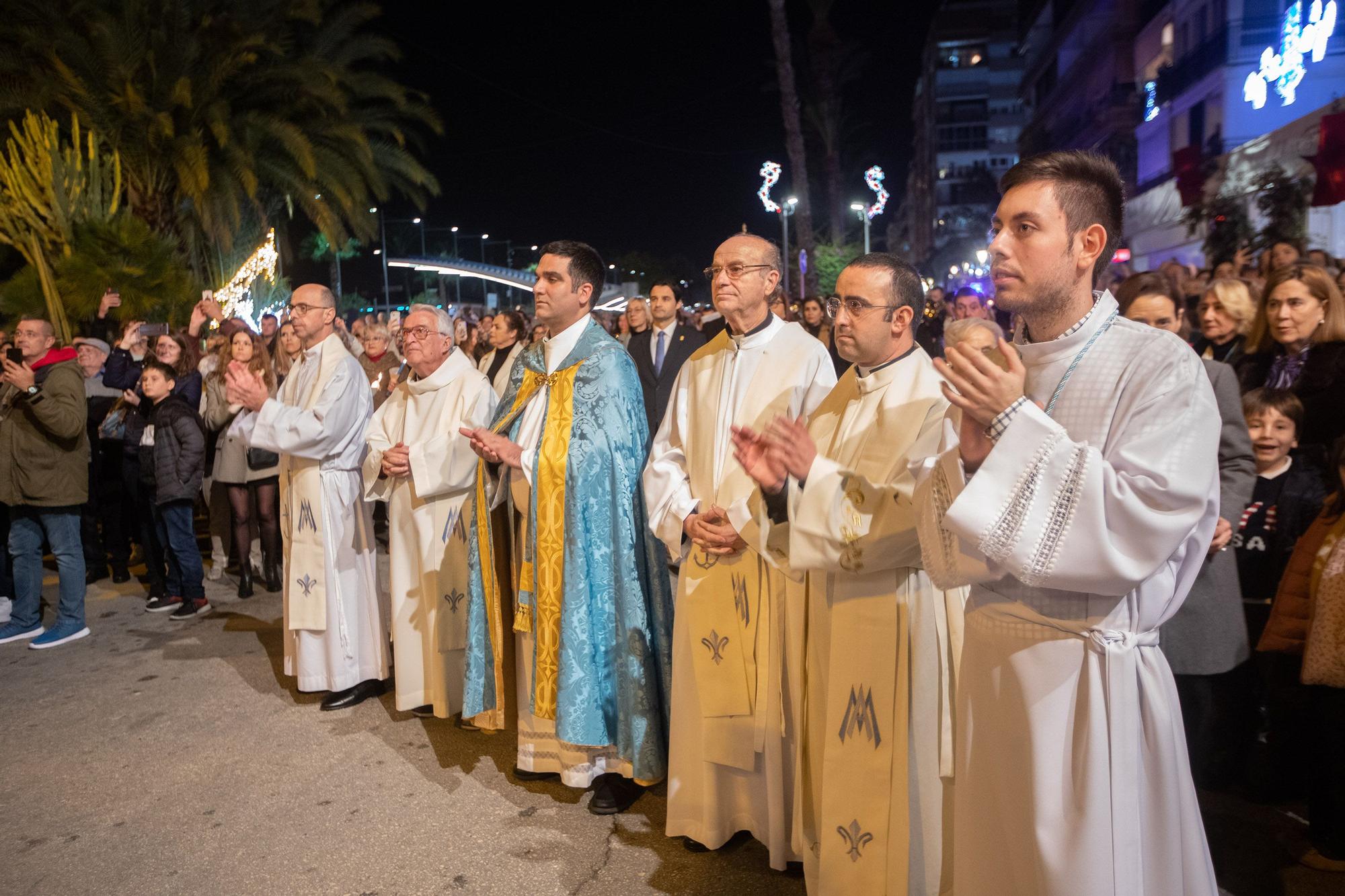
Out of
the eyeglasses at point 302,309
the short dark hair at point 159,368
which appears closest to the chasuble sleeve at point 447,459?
the eyeglasses at point 302,309

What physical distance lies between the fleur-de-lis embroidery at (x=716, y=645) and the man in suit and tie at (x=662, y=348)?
558 centimetres

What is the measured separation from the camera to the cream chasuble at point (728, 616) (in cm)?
358

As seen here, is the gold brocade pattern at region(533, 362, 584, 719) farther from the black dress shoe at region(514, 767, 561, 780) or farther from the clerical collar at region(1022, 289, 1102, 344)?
the clerical collar at region(1022, 289, 1102, 344)

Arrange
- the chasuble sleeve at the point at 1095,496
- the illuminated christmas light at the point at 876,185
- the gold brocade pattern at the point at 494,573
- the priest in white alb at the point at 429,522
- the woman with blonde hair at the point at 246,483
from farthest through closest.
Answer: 1. the illuminated christmas light at the point at 876,185
2. the woman with blonde hair at the point at 246,483
3. the priest in white alb at the point at 429,522
4. the gold brocade pattern at the point at 494,573
5. the chasuble sleeve at the point at 1095,496

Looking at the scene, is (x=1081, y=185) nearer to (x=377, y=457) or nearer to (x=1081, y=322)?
(x=1081, y=322)

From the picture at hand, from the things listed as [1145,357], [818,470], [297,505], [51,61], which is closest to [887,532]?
[818,470]

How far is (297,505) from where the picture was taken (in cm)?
559

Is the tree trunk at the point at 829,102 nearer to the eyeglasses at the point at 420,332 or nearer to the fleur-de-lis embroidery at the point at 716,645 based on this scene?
the eyeglasses at the point at 420,332

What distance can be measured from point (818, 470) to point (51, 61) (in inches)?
653

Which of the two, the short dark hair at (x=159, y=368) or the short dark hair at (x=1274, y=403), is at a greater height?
the short dark hair at (x=159, y=368)

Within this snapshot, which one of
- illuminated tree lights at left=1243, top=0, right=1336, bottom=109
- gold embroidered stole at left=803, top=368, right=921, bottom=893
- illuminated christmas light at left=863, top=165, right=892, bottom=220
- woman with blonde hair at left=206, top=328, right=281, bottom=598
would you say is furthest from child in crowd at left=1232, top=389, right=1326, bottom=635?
illuminated christmas light at left=863, top=165, right=892, bottom=220

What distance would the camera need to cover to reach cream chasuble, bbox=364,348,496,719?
5141 mm

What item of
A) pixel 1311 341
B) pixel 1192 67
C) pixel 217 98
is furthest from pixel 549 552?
pixel 1192 67

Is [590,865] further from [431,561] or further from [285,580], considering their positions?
[285,580]
